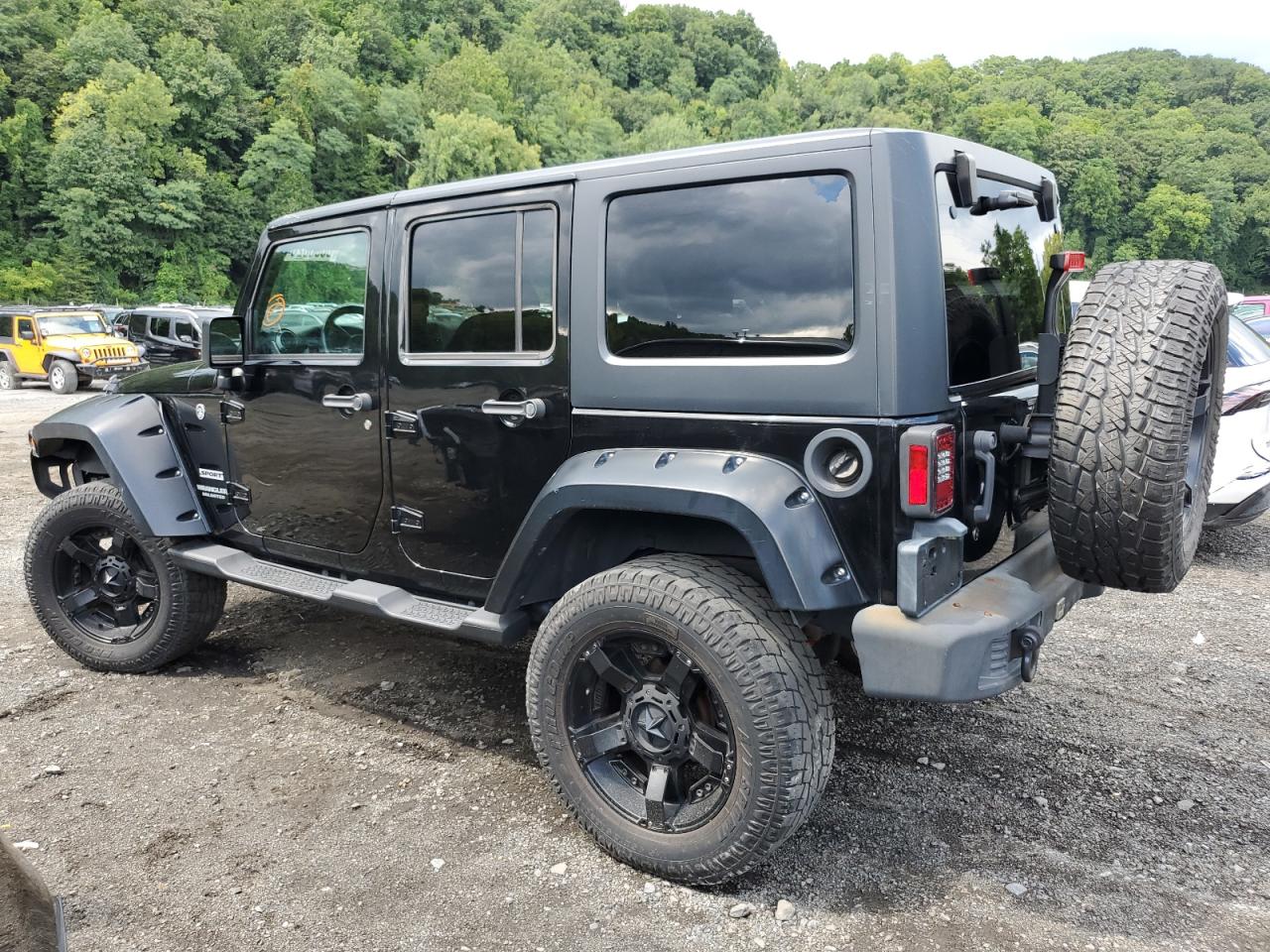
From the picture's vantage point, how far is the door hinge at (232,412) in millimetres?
4004

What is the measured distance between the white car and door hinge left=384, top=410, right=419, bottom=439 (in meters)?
5.00

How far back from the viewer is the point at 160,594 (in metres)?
4.18

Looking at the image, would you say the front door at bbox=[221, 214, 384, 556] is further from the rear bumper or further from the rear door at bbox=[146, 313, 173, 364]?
the rear door at bbox=[146, 313, 173, 364]

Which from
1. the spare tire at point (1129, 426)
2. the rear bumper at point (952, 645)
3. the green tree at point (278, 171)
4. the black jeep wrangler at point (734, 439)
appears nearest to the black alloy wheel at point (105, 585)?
the black jeep wrangler at point (734, 439)

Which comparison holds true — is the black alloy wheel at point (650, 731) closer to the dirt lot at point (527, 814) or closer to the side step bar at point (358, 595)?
the dirt lot at point (527, 814)

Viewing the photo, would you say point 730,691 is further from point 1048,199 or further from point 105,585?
point 105,585

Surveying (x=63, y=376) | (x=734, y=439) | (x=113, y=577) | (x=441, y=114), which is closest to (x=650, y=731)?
(x=734, y=439)

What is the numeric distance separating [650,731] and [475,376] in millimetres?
1355

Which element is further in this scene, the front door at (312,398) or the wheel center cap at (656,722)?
the front door at (312,398)

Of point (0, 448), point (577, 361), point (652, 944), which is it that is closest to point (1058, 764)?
point (652, 944)

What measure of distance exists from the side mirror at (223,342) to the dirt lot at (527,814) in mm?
1499

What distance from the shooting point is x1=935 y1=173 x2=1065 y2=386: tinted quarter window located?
8.71ft

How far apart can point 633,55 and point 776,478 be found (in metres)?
138

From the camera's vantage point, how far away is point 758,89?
127 meters
